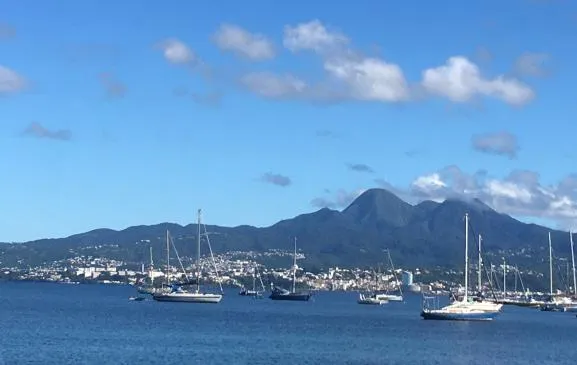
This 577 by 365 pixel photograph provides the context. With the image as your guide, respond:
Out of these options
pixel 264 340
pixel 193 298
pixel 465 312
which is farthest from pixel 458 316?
pixel 193 298

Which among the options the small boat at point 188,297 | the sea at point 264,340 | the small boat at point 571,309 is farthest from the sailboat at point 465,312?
the small boat at point 571,309

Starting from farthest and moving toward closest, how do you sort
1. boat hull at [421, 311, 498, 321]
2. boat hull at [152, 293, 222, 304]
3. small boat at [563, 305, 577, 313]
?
small boat at [563, 305, 577, 313] < boat hull at [152, 293, 222, 304] < boat hull at [421, 311, 498, 321]

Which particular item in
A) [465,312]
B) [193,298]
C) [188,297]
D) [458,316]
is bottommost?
[458,316]

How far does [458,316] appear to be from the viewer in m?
121

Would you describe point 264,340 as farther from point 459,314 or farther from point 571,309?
point 571,309

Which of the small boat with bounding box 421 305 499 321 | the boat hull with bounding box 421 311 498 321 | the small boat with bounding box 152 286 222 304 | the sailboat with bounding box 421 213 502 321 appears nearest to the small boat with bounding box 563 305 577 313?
the sailboat with bounding box 421 213 502 321

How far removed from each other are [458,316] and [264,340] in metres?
40.4

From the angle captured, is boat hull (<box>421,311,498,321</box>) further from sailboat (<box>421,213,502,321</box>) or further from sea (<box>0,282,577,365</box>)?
sea (<box>0,282,577,365</box>)

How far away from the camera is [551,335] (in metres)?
110

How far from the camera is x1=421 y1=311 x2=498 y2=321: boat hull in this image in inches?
4779

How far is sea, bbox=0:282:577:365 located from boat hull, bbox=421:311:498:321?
903mm

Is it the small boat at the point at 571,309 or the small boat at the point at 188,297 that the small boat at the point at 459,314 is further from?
the small boat at the point at 571,309

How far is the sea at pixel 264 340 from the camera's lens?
71375 mm

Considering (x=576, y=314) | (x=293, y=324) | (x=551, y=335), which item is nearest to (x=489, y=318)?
(x=551, y=335)
